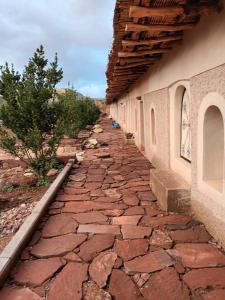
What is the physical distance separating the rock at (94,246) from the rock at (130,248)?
130 mm

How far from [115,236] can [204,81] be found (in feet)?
8.07

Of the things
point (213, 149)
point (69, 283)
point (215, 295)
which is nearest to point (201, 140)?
point (213, 149)

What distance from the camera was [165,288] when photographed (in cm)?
281

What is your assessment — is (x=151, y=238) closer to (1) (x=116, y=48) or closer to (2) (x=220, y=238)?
(2) (x=220, y=238)

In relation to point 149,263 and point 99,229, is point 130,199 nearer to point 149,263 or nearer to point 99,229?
point 99,229

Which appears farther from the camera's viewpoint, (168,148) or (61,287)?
(168,148)

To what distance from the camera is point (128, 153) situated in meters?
10.6

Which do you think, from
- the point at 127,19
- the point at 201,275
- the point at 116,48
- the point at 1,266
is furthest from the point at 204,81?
the point at 1,266

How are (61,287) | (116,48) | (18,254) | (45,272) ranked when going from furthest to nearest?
(116,48)
(18,254)
(45,272)
(61,287)

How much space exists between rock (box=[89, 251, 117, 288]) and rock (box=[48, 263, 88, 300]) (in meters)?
0.10

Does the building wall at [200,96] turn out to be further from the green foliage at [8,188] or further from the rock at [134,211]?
the green foliage at [8,188]

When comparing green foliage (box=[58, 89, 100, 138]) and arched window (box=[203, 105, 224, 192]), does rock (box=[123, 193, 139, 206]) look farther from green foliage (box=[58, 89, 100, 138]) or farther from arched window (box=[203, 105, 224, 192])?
green foliage (box=[58, 89, 100, 138])

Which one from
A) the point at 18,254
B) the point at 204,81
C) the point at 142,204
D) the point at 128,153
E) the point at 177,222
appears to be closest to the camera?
the point at 18,254

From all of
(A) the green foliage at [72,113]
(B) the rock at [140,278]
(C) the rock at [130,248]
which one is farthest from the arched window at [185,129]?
(A) the green foliage at [72,113]
